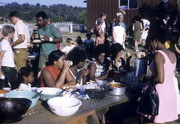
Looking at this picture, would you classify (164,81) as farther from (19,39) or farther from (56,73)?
(19,39)

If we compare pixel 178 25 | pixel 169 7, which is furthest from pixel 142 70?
pixel 169 7

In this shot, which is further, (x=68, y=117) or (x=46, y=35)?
(x=46, y=35)

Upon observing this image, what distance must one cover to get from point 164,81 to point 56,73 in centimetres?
163

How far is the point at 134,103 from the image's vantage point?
4.29 m

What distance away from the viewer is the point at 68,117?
233cm

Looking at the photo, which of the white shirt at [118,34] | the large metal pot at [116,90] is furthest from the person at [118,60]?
the white shirt at [118,34]

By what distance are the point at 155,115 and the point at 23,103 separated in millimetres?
1614

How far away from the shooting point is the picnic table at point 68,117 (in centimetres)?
223

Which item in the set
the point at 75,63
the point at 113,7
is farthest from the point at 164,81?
the point at 113,7

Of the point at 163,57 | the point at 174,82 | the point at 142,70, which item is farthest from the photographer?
the point at 142,70

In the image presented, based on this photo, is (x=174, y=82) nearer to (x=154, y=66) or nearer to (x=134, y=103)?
(x=154, y=66)

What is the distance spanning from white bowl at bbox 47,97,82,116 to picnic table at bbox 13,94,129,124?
0.06 m

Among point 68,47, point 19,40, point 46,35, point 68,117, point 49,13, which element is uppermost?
point 49,13

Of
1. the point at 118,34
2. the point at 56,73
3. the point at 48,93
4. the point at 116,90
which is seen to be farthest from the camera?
the point at 118,34
